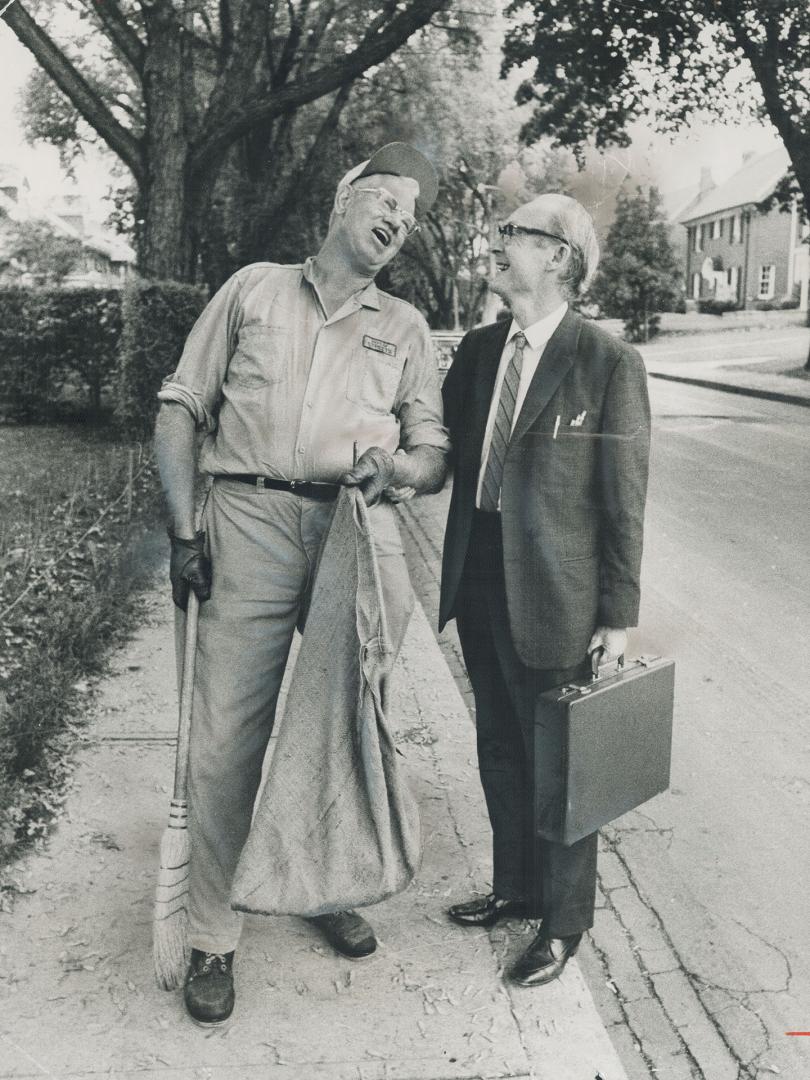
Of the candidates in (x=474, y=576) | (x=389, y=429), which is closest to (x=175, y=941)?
(x=474, y=576)

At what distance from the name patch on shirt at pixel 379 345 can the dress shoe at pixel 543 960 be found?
1.52 m

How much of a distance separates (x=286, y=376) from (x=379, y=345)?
9.7 inches

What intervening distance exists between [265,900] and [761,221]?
11.9 feet

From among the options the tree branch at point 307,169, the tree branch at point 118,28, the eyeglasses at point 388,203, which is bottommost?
the eyeglasses at point 388,203

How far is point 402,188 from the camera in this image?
8.64 feet

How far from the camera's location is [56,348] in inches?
471

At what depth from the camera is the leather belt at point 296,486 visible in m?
2.70

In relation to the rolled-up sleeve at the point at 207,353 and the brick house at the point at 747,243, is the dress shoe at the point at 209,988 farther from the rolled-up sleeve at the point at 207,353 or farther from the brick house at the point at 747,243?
the brick house at the point at 747,243

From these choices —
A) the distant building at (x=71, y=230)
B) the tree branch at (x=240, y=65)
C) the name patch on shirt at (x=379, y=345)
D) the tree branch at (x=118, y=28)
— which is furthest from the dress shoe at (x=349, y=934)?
the tree branch at (x=240, y=65)

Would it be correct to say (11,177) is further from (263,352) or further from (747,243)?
(263,352)

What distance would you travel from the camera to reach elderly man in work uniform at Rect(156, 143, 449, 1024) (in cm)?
265

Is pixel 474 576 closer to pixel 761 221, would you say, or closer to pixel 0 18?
pixel 761 221

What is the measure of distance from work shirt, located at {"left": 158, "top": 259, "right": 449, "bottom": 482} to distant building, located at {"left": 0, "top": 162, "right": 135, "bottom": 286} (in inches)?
161

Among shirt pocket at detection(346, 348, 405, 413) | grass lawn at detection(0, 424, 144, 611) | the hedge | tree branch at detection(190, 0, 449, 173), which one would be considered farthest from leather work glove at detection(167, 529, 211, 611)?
the hedge
